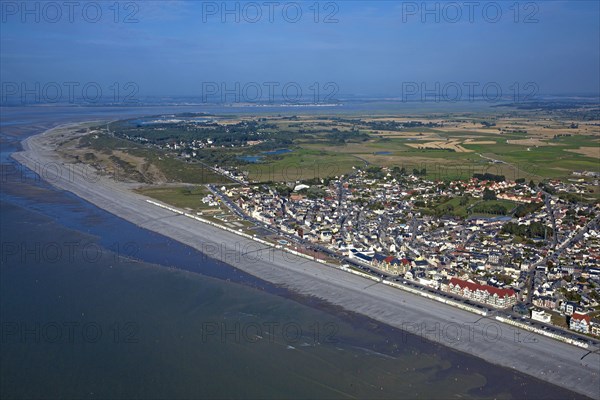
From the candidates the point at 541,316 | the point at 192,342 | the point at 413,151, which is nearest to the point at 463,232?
the point at 541,316

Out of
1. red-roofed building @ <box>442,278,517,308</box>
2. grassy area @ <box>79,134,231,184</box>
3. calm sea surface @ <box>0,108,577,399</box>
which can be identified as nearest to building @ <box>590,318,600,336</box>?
red-roofed building @ <box>442,278,517,308</box>

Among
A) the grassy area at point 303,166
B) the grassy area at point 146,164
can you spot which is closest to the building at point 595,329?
the grassy area at point 303,166

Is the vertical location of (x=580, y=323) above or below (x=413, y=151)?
below

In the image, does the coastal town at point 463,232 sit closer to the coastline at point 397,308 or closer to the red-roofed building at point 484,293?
the red-roofed building at point 484,293

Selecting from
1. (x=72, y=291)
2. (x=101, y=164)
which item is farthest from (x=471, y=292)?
(x=101, y=164)

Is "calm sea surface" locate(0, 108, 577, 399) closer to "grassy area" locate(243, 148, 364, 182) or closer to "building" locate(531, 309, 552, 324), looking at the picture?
"building" locate(531, 309, 552, 324)

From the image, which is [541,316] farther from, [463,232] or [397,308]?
[463,232]

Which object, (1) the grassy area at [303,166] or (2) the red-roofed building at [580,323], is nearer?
(2) the red-roofed building at [580,323]
